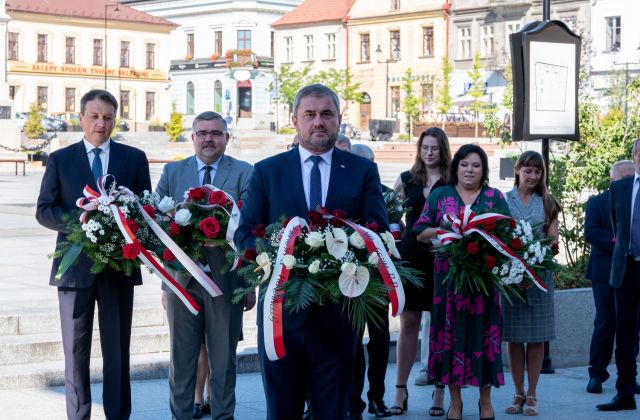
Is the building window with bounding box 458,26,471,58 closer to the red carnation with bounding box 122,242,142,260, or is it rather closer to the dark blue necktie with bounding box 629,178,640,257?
the dark blue necktie with bounding box 629,178,640,257

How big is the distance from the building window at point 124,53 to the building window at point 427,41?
1030 inches

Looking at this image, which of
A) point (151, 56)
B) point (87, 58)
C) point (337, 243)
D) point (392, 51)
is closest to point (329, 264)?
point (337, 243)

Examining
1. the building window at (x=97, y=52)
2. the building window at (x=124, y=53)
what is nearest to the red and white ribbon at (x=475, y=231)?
the building window at (x=97, y=52)

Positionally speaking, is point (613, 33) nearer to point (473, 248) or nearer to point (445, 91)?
point (445, 91)

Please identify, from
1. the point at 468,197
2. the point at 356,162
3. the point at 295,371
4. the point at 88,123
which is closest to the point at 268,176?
the point at 356,162

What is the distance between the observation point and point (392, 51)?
81.9 m

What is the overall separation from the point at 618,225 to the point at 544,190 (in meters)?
0.57

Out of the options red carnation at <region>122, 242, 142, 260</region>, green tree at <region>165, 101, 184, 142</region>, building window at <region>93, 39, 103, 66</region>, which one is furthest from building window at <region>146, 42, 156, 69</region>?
red carnation at <region>122, 242, 142, 260</region>

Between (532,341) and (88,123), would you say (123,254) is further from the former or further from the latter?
(532,341)

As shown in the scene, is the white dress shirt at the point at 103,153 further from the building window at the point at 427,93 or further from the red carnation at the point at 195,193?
the building window at the point at 427,93

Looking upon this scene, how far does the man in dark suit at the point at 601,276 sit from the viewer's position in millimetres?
9172

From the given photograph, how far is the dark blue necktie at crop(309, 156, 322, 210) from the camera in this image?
17.8 ft

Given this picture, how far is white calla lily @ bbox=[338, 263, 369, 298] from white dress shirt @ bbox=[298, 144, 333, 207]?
512 millimetres

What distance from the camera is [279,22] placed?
90.1 m
